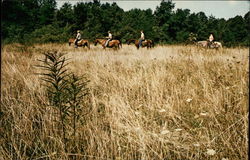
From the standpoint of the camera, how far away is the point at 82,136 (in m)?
1.91

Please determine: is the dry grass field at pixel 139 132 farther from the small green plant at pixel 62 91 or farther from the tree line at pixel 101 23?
the tree line at pixel 101 23

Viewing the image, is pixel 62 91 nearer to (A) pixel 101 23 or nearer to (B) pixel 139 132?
(B) pixel 139 132

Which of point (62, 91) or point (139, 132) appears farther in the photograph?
point (62, 91)

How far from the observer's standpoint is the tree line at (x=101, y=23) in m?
32.1

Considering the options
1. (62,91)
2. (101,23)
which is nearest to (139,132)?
(62,91)

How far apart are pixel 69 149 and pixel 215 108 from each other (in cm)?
156

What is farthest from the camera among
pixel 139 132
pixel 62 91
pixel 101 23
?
pixel 101 23

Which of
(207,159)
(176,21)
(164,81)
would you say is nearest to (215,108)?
(207,159)

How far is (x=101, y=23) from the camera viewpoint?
39938 mm

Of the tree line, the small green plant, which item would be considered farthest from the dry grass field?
the tree line

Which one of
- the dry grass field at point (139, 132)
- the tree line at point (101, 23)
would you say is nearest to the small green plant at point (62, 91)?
the dry grass field at point (139, 132)

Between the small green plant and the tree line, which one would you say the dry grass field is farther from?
the tree line

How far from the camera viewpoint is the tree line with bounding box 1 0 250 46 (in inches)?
1265

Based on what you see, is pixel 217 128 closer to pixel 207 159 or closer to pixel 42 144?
pixel 207 159
